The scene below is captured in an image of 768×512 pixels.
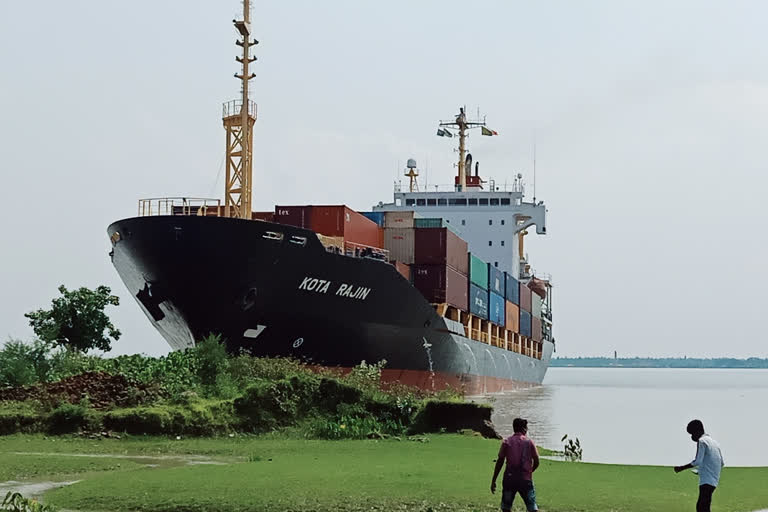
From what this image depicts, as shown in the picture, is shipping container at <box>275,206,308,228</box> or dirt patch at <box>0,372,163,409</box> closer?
dirt patch at <box>0,372,163,409</box>

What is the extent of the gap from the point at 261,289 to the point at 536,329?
154ft

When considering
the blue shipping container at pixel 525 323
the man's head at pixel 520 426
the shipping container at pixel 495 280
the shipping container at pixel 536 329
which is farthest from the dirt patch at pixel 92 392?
the shipping container at pixel 536 329

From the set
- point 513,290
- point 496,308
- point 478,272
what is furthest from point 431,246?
point 513,290

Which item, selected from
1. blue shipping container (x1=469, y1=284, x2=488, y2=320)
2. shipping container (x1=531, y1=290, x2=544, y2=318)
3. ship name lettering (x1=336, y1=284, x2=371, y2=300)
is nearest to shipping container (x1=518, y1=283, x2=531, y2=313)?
shipping container (x1=531, y1=290, x2=544, y2=318)

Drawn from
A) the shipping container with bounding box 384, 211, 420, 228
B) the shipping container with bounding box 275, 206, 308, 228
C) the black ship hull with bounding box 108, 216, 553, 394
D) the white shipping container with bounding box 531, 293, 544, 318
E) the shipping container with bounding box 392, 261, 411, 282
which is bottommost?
the black ship hull with bounding box 108, 216, 553, 394

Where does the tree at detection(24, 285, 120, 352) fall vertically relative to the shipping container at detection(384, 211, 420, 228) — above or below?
below

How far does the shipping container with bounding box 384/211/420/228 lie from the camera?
37719 mm

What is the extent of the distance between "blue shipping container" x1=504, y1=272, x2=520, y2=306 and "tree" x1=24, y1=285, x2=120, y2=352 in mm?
22785

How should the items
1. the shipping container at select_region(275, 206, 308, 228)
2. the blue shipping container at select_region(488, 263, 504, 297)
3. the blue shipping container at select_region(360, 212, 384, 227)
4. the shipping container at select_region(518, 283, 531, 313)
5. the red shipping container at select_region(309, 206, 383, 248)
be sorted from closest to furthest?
the red shipping container at select_region(309, 206, 383, 248)
the shipping container at select_region(275, 206, 308, 228)
the blue shipping container at select_region(360, 212, 384, 227)
the blue shipping container at select_region(488, 263, 504, 297)
the shipping container at select_region(518, 283, 531, 313)

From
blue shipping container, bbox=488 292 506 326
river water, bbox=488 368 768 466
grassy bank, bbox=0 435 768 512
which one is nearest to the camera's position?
grassy bank, bbox=0 435 768 512

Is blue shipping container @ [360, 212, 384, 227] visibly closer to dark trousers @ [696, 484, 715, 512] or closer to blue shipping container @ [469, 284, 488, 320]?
blue shipping container @ [469, 284, 488, 320]

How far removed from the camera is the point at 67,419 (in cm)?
1864

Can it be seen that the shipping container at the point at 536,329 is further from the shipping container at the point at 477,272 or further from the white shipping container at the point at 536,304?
the shipping container at the point at 477,272

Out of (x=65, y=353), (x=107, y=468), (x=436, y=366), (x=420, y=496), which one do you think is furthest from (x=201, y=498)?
(x=436, y=366)
